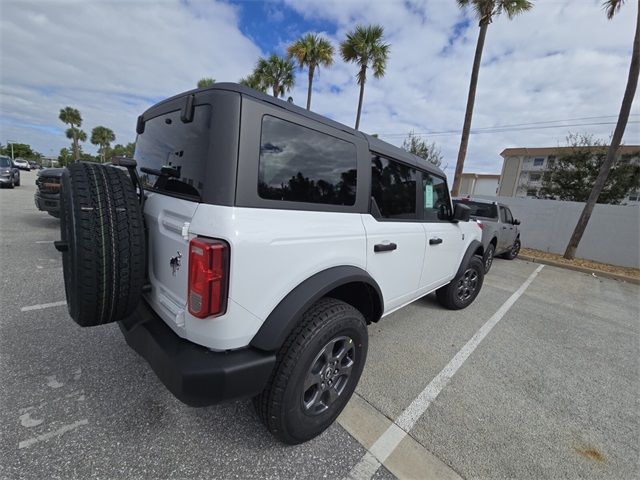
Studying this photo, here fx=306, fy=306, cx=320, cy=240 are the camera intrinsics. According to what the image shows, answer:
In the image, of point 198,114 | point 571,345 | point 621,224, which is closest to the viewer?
point 198,114

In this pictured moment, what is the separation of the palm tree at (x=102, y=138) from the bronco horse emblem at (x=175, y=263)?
84981 mm

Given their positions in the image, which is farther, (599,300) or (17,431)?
(599,300)

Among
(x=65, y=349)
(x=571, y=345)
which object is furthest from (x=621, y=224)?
(x=65, y=349)

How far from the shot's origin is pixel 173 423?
6.31 feet

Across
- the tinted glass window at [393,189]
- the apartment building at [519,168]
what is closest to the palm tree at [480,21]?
the tinted glass window at [393,189]

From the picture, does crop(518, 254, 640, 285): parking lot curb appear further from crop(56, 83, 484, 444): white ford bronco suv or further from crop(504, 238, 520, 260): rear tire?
crop(56, 83, 484, 444): white ford bronco suv

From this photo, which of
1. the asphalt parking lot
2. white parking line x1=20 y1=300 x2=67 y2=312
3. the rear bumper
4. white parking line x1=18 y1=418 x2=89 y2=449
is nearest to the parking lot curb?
the asphalt parking lot

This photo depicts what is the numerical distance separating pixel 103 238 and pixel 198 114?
2.58 ft

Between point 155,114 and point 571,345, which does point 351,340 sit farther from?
point 571,345

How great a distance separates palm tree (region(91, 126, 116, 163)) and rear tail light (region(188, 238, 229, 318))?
8529 centimetres

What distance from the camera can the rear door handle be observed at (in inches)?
87.7

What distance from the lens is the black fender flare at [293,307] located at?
154cm

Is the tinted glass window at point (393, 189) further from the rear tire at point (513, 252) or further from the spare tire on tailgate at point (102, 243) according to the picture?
the rear tire at point (513, 252)

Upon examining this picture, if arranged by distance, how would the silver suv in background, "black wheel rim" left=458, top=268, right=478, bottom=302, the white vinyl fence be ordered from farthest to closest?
1. the white vinyl fence
2. the silver suv in background
3. "black wheel rim" left=458, top=268, right=478, bottom=302
